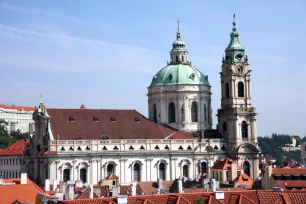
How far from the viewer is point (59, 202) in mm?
45969

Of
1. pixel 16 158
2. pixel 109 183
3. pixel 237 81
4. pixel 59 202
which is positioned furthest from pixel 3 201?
pixel 16 158

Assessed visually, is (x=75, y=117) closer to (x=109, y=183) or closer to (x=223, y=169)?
(x=109, y=183)

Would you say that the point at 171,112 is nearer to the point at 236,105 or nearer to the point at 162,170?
the point at 236,105

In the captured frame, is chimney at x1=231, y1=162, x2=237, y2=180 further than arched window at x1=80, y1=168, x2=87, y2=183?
No

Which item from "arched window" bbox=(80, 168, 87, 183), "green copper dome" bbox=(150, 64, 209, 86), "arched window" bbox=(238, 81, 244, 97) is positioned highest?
"green copper dome" bbox=(150, 64, 209, 86)

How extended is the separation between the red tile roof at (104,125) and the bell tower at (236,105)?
774cm

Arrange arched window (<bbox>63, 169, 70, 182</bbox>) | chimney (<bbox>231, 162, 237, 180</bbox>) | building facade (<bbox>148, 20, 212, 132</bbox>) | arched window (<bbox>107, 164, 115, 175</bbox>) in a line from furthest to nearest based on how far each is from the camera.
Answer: building facade (<bbox>148, 20, 212, 132</bbox>), arched window (<bbox>107, 164, 115, 175</bbox>), arched window (<bbox>63, 169, 70, 182</bbox>), chimney (<bbox>231, 162, 237, 180</bbox>)

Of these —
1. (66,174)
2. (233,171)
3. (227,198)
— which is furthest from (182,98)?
(227,198)

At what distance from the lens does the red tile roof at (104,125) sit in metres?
107

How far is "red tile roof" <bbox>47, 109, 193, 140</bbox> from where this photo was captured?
10700cm

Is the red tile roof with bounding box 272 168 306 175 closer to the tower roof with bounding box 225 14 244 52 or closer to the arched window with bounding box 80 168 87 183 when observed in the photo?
the arched window with bounding box 80 168 87 183

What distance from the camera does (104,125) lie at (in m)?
111

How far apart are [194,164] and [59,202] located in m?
70.6

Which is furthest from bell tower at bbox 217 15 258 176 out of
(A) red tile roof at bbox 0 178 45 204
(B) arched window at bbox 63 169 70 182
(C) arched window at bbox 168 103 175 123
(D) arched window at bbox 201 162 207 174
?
(A) red tile roof at bbox 0 178 45 204
